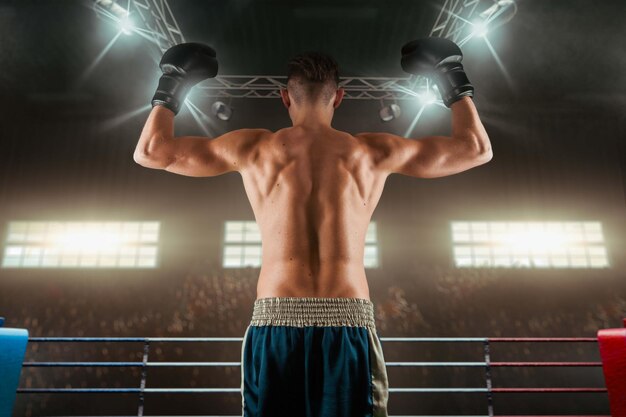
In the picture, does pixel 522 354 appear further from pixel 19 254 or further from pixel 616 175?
pixel 19 254

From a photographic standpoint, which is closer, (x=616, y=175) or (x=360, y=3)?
(x=360, y=3)

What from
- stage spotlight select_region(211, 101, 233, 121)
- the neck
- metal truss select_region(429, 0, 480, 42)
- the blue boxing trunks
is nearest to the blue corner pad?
the blue boxing trunks

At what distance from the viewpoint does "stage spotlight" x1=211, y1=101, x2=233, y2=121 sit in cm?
476

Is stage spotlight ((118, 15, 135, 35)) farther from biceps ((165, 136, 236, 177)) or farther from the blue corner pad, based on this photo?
biceps ((165, 136, 236, 177))

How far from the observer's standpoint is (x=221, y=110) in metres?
4.80

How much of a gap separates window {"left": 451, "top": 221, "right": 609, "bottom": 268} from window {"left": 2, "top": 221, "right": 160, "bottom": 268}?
402cm

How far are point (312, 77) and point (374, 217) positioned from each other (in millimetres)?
4626

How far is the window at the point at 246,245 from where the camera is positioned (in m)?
5.39

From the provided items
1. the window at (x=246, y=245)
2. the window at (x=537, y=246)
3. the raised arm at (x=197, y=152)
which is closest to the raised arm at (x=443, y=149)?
the raised arm at (x=197, y=152)

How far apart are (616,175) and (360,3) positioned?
4129mm

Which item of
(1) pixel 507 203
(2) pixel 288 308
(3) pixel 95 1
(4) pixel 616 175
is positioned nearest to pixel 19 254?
(3) pixel 95 1

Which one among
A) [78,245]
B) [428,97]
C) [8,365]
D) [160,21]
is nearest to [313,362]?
[8,365]

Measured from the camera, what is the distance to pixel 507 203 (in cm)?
554

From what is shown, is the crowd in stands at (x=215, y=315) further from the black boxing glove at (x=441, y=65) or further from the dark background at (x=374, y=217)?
the black boxing glove at (x=441, y=65)
